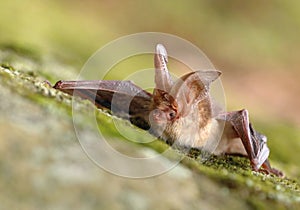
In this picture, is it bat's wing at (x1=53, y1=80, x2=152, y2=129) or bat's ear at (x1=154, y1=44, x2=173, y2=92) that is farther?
bat's wing at (x1=53, y1=80, x2=152, y2=129)

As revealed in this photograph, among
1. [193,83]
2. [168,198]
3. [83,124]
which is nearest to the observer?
[168,198]

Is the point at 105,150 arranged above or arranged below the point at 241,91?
below

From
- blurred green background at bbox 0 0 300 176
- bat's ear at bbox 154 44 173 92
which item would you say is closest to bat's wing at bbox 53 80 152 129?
bat's ear at bbox 154 44 173 92

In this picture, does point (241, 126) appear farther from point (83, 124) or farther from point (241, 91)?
point (241, 91)

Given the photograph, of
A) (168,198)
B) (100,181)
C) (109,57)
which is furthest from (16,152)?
(109,57)

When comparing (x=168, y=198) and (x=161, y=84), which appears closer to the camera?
(x=168, y=198)

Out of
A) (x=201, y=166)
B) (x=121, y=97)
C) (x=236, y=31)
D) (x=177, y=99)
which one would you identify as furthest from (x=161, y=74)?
(x=236, y=31)

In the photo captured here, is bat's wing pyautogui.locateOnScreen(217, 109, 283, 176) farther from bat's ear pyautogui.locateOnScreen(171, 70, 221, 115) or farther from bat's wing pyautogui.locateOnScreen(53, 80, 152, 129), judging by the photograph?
bat's wing pyautogui.locateOnScreen(53, 80, 152, 129)

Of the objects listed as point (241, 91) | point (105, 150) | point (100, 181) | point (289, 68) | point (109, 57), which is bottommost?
point (100, 181)

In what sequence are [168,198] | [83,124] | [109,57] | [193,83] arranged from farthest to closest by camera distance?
[109,57], [193,83], [83,124], [168,198]
